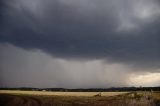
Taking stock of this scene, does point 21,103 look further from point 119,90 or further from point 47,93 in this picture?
point 119,90

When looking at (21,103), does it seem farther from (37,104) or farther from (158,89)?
(158,89)

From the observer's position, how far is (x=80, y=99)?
62.8 feet

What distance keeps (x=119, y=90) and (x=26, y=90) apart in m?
6.01

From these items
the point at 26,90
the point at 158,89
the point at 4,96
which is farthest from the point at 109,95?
the point at 4,96

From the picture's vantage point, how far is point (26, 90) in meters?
19.9

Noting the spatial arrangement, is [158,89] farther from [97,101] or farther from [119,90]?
[97,101]

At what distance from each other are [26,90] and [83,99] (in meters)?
3.80

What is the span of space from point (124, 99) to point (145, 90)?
170cm

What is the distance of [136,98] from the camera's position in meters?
19.1

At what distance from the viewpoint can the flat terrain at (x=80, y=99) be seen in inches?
745

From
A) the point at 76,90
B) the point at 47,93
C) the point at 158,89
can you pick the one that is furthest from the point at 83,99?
the point at 158,89

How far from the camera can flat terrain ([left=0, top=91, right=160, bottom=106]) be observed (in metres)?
18.9

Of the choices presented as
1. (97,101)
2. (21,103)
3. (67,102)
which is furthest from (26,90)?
(97,101)

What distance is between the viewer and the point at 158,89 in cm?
2012
